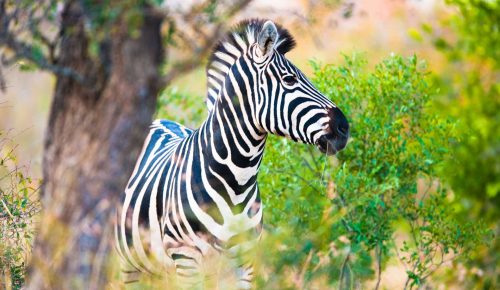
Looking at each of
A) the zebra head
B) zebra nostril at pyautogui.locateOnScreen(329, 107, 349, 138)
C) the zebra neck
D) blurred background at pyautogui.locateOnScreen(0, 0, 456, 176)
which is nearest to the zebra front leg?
the zebra neck

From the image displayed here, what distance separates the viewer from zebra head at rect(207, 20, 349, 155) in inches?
225

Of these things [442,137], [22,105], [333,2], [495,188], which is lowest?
[495,188]

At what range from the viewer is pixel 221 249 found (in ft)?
19.2

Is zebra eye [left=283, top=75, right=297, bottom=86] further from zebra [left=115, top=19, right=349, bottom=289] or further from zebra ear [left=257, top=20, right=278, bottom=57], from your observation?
zebra ear [left=257, top=20, right=278, bottom=57]

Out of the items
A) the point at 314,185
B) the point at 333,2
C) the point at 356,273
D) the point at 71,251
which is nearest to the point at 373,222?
the point at 314,185

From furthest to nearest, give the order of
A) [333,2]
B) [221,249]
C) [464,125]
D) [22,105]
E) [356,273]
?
[22,105]
[464,125]
[356,273]
[221,249]
[333,2]

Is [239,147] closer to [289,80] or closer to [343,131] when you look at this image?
[289,80]

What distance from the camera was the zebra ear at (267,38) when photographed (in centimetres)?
584

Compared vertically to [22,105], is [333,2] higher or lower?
lower

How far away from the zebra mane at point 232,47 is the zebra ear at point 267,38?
0.12 metres

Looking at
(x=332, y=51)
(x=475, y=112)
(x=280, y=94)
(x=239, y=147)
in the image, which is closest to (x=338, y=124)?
(x=280, y=94)

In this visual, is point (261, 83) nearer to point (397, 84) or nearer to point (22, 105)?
point (397, 84)

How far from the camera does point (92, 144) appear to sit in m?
4.36

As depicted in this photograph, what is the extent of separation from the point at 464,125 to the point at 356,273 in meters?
1.55
